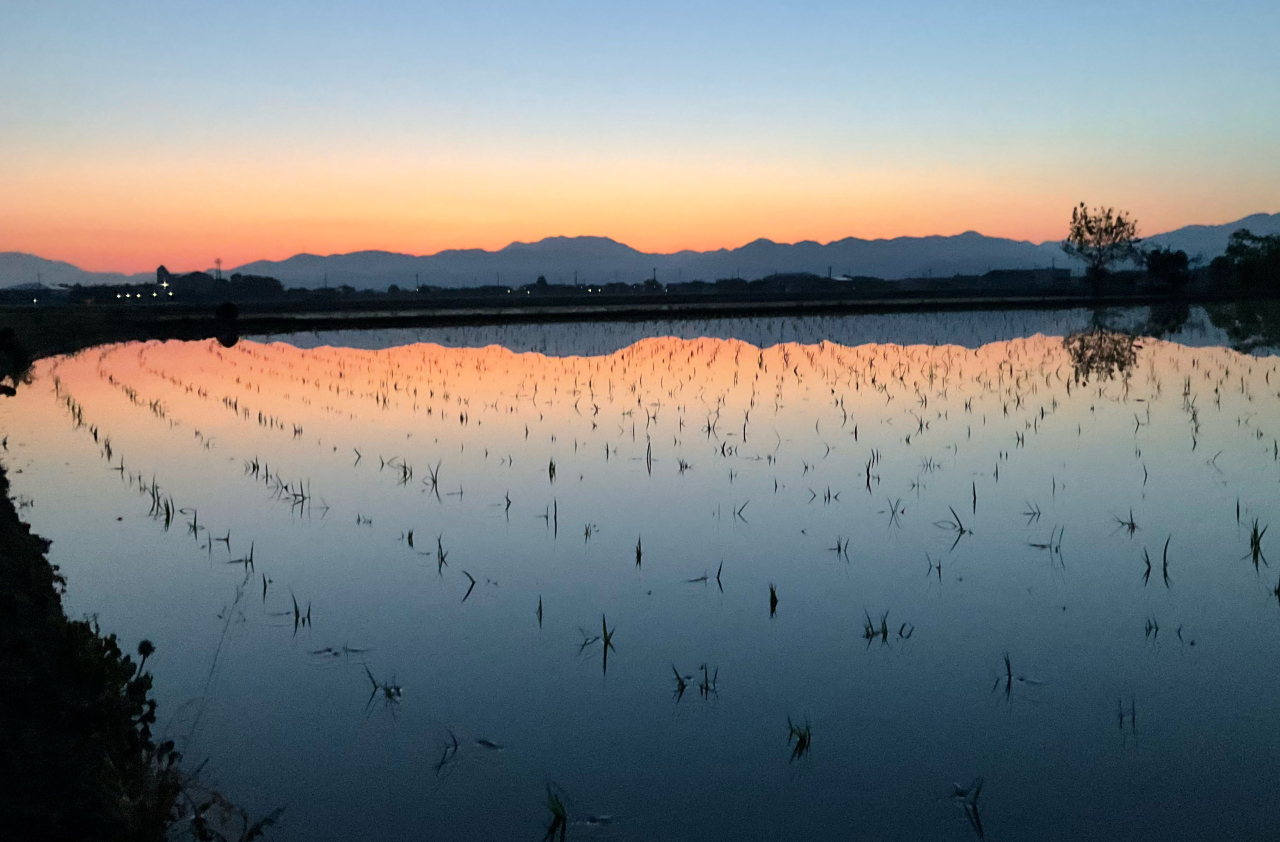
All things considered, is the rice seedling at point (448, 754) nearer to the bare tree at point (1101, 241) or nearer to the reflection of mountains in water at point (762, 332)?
the reflection of mountains in water at point (762, 332)

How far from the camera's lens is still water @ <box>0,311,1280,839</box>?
12.7ft

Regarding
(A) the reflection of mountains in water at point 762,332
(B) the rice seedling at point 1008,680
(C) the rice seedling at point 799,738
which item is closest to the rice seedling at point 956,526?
(B) the rice seedling at point 1008,680

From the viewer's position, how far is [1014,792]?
3797 millimetres

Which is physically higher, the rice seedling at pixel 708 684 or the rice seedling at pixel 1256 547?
→ the rice seedling at pixel 1256 547

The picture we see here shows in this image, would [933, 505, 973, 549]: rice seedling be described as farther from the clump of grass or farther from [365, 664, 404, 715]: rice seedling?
[365, 664, 404, 715]: rice seedling

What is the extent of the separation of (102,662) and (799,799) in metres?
3.52

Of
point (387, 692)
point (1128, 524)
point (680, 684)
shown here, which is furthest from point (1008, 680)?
point (1128, 524)

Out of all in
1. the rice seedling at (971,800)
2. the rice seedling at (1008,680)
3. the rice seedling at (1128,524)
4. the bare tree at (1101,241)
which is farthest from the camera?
the bare tree at (1101,241)

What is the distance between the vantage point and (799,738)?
421 centimetres

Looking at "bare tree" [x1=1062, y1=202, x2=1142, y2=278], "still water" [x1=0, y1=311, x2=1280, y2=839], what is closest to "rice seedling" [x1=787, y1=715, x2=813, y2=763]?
"still water" [x1=0, y1=311, x2=1280, y2=839]

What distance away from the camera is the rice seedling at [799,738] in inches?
162

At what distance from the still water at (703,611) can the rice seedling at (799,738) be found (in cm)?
2

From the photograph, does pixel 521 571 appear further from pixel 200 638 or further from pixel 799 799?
pixel 799 799

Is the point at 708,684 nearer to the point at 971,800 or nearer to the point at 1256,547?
the point at 971,800
